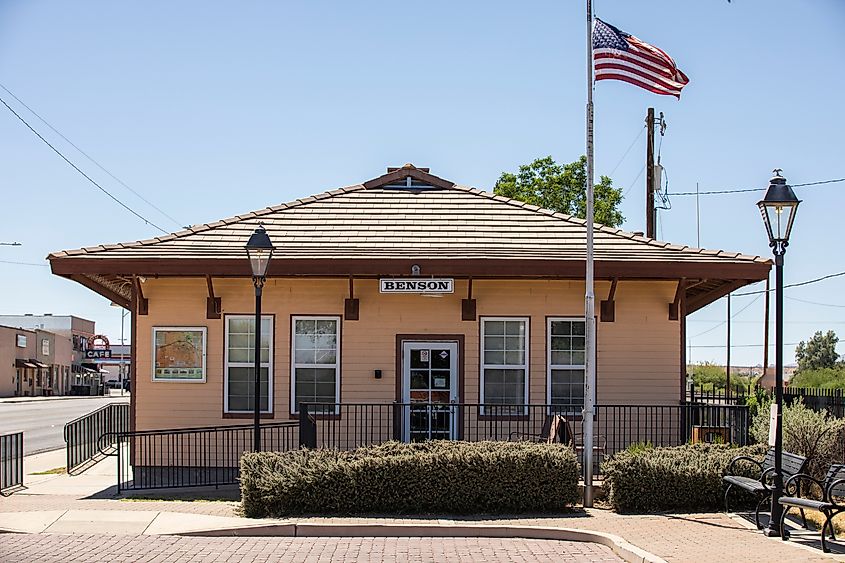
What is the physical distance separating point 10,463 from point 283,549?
272 inches

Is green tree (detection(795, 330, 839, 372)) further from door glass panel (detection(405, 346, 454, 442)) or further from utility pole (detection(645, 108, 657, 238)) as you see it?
door glass panel (detection(405, 346, 454, 442))

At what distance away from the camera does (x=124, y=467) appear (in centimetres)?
1809

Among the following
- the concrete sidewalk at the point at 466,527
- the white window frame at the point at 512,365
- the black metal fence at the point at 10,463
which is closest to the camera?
the concrete sidewalk at the point at 466,527

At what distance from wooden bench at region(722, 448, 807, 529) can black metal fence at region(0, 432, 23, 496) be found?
10.7 metres

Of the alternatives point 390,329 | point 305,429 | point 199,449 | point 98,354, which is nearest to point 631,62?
point 390,329

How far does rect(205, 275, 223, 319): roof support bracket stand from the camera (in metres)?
17.4

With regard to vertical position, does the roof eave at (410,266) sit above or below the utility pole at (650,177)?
below

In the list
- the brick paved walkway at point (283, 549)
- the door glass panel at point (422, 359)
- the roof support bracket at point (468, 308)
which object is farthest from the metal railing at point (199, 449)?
the brick paved walkway at point (283, 549)

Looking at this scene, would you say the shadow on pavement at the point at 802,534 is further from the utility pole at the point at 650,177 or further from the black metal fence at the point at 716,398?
the utility pole at the point at 650,177

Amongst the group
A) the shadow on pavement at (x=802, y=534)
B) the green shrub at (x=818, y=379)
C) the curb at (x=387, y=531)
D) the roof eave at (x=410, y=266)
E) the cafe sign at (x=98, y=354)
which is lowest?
the cafe sign at (x=98, y=354)

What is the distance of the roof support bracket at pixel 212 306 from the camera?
686 inches

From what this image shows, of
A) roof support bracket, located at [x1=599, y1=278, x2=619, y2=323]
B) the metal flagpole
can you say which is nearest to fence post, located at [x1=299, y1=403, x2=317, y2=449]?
the metal flagpole

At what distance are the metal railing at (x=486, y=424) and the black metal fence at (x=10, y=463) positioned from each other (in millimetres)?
4784

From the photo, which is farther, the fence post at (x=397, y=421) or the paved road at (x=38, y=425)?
the paved road at (x=38, y=425)
